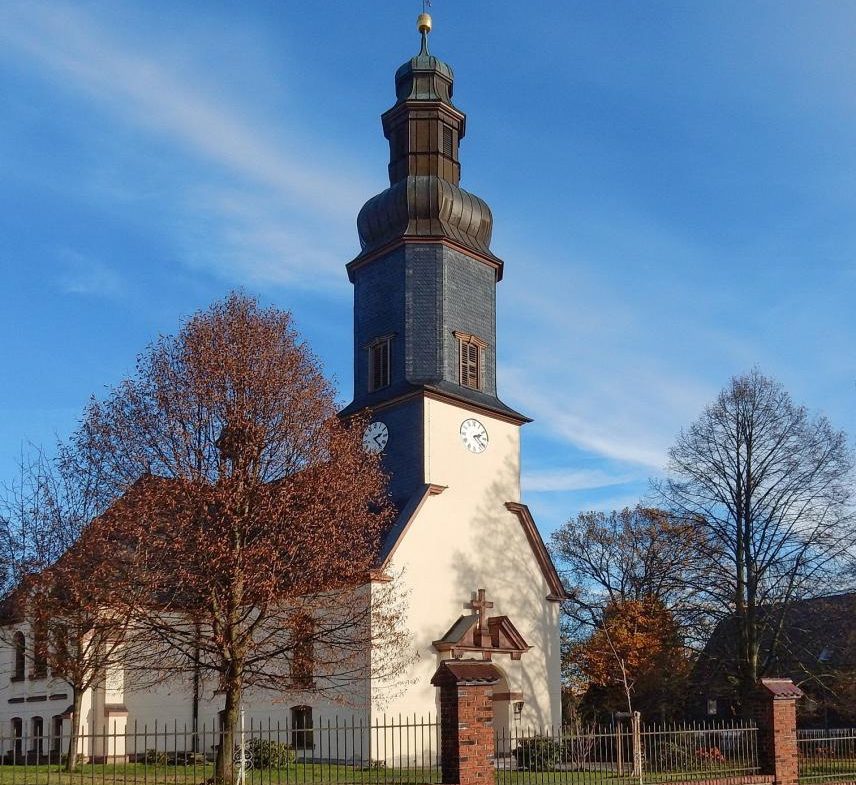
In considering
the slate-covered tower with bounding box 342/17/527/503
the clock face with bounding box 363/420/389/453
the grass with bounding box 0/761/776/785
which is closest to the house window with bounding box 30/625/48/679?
the grass with bounding box 0/761/776/785

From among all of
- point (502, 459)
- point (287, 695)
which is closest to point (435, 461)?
point (502, 459)

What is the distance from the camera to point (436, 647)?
28984 mm

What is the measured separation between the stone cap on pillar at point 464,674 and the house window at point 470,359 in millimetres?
17301

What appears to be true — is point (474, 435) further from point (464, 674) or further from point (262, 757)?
point (464, 674)

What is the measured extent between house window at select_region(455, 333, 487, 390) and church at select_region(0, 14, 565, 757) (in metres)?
0.06

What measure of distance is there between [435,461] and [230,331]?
11535mm

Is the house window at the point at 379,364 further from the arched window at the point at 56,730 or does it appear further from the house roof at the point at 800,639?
the arched window at the point at 56,730

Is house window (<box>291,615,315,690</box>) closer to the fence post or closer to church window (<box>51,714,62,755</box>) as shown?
the fence post

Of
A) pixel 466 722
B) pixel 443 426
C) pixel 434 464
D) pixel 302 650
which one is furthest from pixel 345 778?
pixel 443 426

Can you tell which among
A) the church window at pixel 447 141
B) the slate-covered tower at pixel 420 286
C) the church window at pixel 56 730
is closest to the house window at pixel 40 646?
the church window at pixel 56 730

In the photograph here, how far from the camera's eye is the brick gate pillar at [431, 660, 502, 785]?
1536 cm

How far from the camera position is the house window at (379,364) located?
32875 millimetres

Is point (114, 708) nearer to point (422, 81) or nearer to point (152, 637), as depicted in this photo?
point (152, 637)

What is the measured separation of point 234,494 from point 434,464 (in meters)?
12.2
